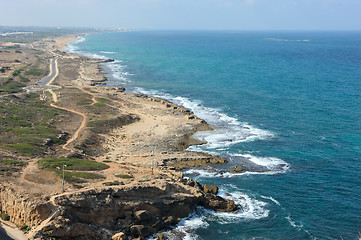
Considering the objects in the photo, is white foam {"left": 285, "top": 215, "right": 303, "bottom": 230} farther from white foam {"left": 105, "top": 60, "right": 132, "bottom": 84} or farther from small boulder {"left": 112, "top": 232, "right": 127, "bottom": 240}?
white foam {"left": 105, "top": 60, "right": 132, "bottom": 84}

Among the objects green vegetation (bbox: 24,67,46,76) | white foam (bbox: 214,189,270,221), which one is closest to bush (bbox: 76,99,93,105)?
green vegetation (bbox: 24,67,46,76)

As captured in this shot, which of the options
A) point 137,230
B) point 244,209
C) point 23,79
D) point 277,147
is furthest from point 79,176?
point 23,79

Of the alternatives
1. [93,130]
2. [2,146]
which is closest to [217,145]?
[93,130]

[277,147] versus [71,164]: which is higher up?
[71,164]

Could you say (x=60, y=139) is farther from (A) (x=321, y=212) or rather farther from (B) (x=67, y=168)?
(A) (x=321, y=212)

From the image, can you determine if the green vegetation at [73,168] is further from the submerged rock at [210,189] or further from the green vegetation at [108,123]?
the green vegetation at [108,123]

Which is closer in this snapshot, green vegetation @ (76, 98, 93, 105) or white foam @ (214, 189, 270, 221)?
white foam @ (214, 189, 270, 221)

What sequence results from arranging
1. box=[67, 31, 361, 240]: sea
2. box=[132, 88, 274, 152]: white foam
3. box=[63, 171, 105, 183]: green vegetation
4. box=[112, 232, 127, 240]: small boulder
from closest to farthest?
box=[112, 232, 127, 240]: small boulder < box=[63, 171, 105, 183]: green vegetation < box=[67, 31, 361, 240]: sea < box=[132, 88, 274, 152]: white foam

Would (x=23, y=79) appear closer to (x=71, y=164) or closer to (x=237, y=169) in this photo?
(x=71, y=164)
